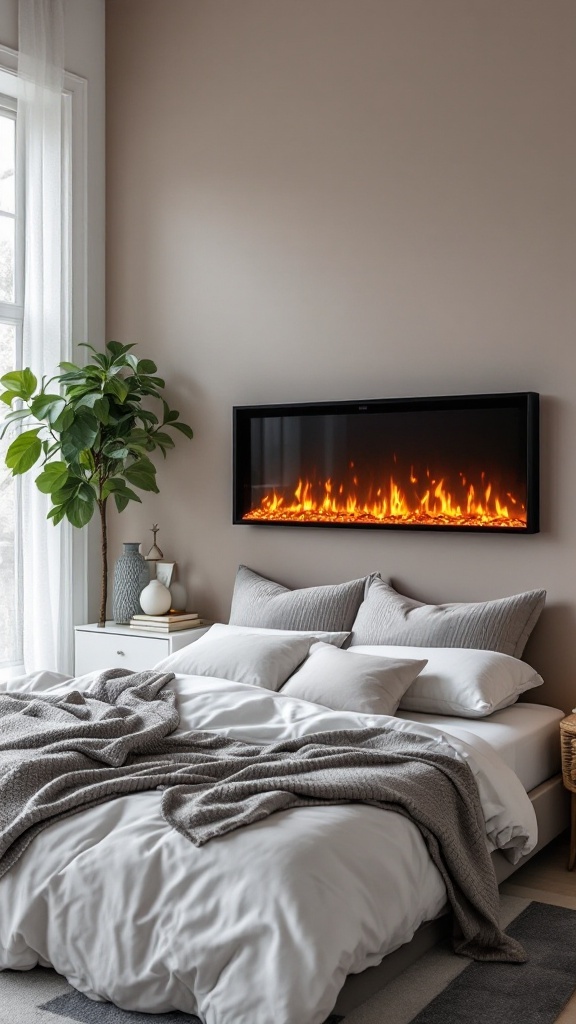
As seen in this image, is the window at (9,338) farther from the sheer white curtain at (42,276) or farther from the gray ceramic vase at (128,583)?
the gray ceramic vase at (128,583)

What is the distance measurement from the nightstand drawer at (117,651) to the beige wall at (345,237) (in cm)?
41

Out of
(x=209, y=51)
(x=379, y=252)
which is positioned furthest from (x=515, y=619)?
(x=209, y=51)

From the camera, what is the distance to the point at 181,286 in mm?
5121

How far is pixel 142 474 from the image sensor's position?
16.3 feet

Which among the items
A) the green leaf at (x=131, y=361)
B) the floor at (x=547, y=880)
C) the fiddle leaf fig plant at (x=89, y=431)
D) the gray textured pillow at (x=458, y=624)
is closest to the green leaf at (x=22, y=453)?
the fiddle leaf fig plant at (x=89, y=431)

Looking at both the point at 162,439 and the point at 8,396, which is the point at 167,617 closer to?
the point at 162,439

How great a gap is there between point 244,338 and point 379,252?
784mm

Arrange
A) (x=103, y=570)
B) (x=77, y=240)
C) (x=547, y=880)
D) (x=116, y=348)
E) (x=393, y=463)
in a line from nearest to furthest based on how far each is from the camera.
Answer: (x=547, y=880) → (x=393, y=463) → (x=116, y=348) → (x=103, y=570) → (x=77, y=240)

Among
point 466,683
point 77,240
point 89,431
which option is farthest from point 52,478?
point 466,683

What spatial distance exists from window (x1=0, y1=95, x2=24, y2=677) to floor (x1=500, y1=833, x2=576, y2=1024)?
2583mm

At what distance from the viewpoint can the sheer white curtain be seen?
4969 millimetres

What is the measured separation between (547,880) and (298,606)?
4.91ft

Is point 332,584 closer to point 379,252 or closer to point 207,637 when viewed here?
point 207,637

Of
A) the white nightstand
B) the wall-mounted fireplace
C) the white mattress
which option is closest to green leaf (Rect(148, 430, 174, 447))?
the wall-mounted fireplace
